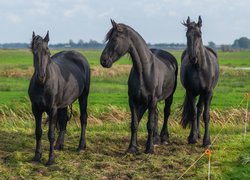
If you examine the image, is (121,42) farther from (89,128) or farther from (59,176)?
(89,128)

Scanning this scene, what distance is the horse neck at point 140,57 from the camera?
9.59 m

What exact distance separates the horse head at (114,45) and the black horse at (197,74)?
158cm

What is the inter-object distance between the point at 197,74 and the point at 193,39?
102cm

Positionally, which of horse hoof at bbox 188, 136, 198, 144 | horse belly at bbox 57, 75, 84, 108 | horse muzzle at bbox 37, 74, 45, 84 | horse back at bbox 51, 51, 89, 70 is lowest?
horse hoof at bbox 188, 136, 198, 144

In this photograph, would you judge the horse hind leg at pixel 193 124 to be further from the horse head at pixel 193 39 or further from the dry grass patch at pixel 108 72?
the dry grass patch at pixel 108 72

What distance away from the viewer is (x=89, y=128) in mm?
13828

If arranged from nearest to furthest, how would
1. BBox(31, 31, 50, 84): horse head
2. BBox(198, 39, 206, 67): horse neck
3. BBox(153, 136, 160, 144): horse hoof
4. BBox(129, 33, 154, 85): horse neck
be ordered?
BBox(31, 31, 50, 84): horse head → BBox(129, 33, 154, 85): horse neck → BBox(198, 39, 206, 67): horse neck → BBox(153, 136, 160, 144): horse hoof

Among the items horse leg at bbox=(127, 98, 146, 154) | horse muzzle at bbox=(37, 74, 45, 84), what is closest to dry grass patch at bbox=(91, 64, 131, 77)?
horse leg at bbox=(127, 98, 146, 154)

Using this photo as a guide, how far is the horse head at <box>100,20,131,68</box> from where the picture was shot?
9.22 meters

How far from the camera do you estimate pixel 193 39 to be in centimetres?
1002

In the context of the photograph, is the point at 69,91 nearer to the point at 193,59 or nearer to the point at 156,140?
the point at 156,140

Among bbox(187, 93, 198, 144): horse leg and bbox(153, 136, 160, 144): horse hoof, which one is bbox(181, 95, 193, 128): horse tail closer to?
bbox(187, 93, 198, 144): horse leg

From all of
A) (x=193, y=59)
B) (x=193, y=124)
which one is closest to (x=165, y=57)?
(x=193, y=59)

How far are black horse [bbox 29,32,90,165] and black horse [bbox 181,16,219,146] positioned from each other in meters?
2.42
